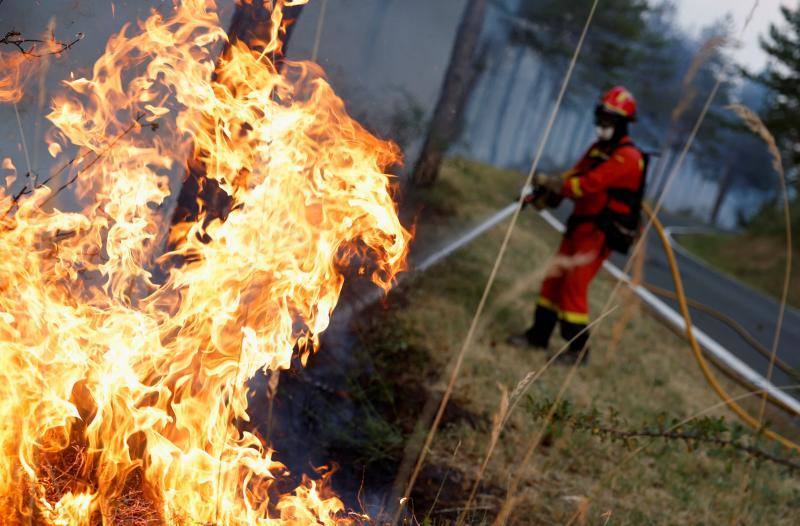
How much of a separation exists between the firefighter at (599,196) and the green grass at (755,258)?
1523 centimetres

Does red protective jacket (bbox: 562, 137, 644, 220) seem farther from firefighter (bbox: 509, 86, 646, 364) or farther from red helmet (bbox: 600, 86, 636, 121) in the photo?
red helmet (bbox: 600, 86, 636, 121)

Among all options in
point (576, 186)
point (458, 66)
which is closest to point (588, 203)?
point (576, 186)

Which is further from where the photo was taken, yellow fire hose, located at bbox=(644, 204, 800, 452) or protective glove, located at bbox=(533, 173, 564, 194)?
protective glove, located at bbox=(533, 173, 564, 194)

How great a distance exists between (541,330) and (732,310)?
30.3ft

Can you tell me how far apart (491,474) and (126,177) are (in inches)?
89.4

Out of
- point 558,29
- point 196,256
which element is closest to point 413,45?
point 196,256

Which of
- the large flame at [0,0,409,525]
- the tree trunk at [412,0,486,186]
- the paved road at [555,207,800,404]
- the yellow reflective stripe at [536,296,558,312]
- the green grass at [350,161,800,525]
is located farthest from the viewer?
the tree trunk at [412,0,486,186]

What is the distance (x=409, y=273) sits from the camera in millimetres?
6984

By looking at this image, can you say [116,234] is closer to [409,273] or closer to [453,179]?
[409,273]

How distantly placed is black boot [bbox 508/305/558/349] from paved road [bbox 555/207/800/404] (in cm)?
303

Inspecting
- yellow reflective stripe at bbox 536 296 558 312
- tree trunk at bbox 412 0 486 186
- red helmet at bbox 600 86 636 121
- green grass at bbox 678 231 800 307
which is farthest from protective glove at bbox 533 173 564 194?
green grass at bbox 678 231 800 307

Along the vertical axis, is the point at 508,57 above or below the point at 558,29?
below

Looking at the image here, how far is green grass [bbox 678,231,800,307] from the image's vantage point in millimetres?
20719

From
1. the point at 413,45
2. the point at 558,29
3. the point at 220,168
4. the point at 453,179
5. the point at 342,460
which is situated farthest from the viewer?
the point at 558,29
